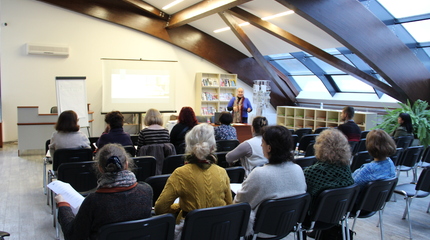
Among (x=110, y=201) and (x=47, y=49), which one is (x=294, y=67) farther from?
(x=110, y=201)

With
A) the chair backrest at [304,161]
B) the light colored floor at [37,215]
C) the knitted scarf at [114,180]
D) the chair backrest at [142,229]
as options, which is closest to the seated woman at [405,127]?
the light colored floor at [37,215]

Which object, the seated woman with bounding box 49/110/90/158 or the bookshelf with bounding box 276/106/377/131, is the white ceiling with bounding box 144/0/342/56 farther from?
the seated woman with bounding box 49/110/90/158

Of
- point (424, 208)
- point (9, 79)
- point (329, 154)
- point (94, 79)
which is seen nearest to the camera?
point (329, 154)

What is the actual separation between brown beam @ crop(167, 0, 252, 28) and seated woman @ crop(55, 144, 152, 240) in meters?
5.31

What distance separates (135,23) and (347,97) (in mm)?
6483

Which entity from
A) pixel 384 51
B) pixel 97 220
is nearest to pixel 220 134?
pixel 97 220

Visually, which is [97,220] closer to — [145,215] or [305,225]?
[145,215]

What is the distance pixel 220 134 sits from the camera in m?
5.11

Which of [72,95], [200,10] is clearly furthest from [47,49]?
[200,10]

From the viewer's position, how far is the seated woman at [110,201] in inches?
73.0

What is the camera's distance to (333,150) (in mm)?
2697

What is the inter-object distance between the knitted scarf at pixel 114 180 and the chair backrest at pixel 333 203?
4.58ft

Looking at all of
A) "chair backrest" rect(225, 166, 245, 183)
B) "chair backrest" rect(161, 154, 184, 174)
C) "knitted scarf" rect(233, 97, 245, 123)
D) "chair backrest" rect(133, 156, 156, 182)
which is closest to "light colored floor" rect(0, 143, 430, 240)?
"chair backrest" rect(225, 166, 245, 183)

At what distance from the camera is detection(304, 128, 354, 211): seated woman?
8.74 feet
